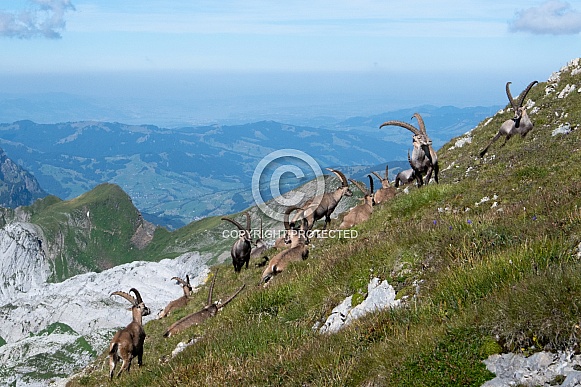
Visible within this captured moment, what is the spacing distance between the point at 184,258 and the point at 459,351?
7565 inches

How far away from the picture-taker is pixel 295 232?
24.2m

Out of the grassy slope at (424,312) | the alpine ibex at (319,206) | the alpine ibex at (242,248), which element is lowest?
the alpine ibex at (242,248)

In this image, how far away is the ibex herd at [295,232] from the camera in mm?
15414

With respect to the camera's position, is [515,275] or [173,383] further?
[173,383]

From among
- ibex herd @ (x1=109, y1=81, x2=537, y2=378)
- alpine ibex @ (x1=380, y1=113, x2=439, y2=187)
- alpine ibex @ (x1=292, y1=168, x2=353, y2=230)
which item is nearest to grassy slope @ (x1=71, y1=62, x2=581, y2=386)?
ibex herd @ (x1=109, y1=81, x2=537, y2=378)

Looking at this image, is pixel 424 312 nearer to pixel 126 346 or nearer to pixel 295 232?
pixel 126 346

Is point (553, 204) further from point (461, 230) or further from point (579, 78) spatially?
point (579, 78)

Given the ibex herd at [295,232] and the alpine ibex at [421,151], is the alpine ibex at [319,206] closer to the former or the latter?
the ibex herd at [295,232]

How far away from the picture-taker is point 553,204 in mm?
10086

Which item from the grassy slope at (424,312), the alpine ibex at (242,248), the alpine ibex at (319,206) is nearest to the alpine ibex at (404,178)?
the alpine ibex at (319,206)

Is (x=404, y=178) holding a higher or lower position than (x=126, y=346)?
higher

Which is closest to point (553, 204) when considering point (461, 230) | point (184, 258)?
point (461, 230)

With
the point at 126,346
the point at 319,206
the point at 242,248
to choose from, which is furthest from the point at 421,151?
the point at 126,346

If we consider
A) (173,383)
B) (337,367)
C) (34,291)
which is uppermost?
(337,367)
